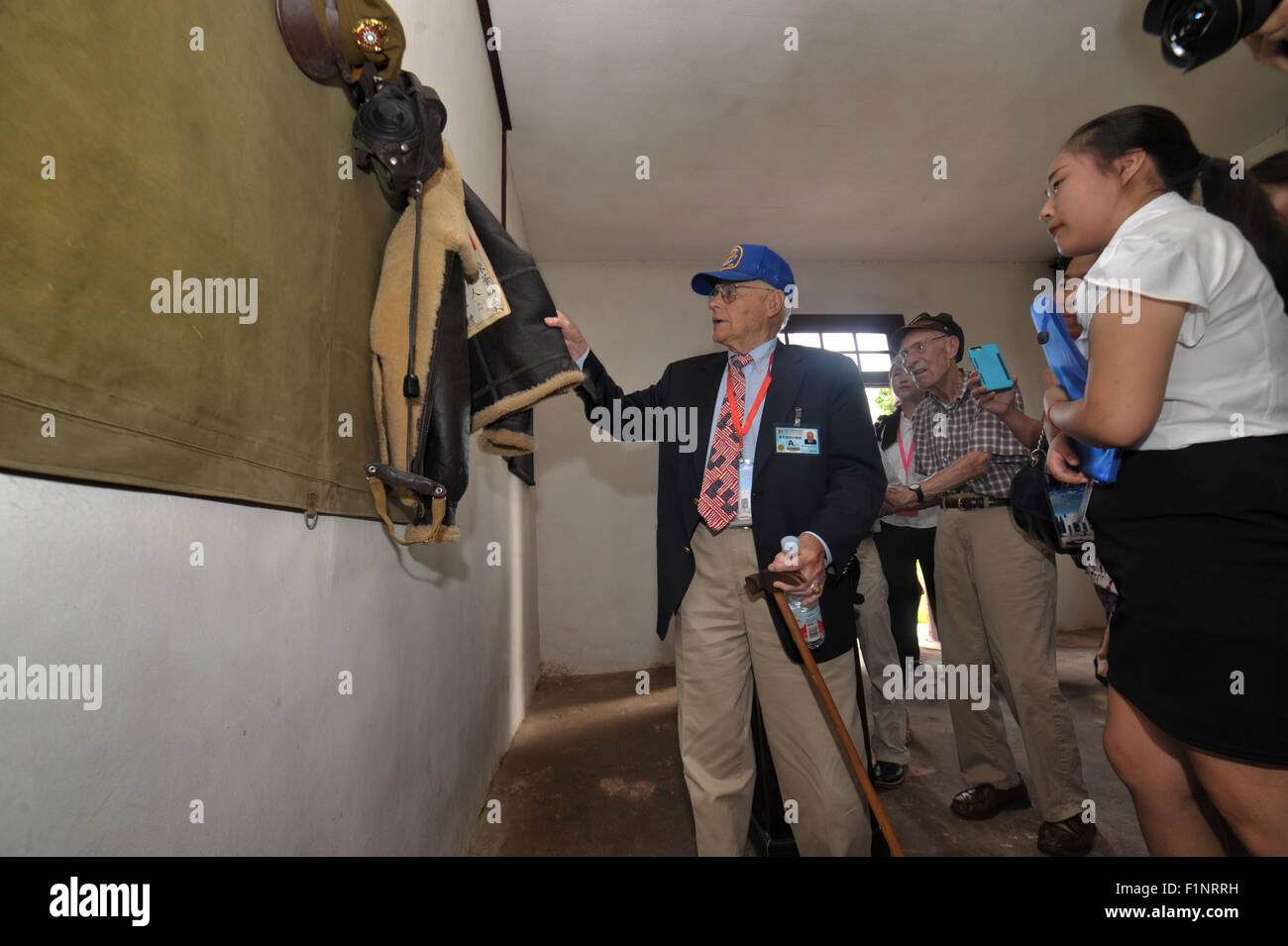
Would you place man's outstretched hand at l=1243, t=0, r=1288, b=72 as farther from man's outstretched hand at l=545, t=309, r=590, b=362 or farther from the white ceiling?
the white ceiling

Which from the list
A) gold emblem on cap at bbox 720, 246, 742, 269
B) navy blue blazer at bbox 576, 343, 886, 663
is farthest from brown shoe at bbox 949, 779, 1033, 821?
gold emblem on cap at bbox 720, 246, 742, 269

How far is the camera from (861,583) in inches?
108

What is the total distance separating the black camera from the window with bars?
416cm

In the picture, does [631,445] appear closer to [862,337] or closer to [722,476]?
[862,337]

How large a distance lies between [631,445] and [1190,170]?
4255mm

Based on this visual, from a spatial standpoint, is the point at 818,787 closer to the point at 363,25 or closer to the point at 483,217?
the point at 483,217

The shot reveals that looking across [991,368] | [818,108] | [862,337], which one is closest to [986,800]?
[991,368]

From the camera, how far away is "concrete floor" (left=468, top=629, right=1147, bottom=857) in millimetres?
2059

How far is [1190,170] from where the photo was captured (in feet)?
3.31

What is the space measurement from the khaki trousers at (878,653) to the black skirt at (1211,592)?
1.71m

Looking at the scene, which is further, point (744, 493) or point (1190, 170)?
point (744, 493)

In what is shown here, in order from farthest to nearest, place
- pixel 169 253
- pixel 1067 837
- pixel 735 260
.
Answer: pixel 1067 837, pixel 735 260, pixel 169 253

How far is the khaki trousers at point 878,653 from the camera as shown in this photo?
2592mm

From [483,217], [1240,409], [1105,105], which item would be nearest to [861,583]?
[1240,409]
